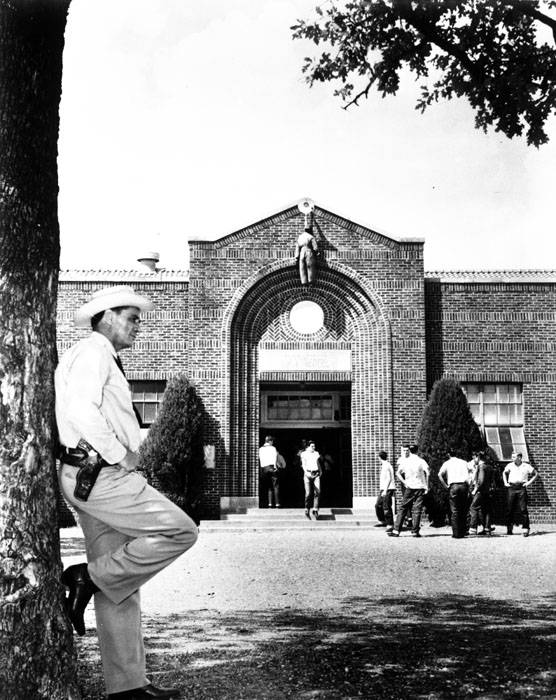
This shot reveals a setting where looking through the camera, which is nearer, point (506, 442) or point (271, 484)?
point (271, 484)

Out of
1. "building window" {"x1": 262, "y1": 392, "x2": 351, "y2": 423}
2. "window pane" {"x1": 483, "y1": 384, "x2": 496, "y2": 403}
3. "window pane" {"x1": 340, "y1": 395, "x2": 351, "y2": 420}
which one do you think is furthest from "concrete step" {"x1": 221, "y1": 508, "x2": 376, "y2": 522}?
"window pane" {"x1": 483, "y1": 384, "x2": 496, "y2": 403}

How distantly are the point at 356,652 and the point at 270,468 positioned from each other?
1583cm

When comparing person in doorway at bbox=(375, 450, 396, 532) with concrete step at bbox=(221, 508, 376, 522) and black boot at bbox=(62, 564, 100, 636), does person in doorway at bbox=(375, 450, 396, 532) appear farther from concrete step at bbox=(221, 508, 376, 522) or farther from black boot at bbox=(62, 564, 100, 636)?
black boot at bbox=(62, 564, 100, 636)

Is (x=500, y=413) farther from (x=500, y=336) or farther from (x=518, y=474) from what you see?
(x=518, y=474)

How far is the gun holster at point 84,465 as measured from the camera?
14.6 ft

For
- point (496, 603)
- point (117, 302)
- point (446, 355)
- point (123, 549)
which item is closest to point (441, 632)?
point (496, 603)

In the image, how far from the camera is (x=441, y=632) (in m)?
6.94

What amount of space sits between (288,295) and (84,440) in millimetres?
19016

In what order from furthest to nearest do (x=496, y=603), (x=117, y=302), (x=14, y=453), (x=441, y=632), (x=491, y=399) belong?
(x=491, y=399) → (x=496, y=603) → (x=441, y=632) → (x=117, y=302) → (x=14, y=453)

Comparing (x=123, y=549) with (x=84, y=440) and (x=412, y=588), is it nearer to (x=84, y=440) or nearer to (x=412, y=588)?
(x=84, y=440)

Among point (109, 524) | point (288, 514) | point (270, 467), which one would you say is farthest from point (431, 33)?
point (270, 467)

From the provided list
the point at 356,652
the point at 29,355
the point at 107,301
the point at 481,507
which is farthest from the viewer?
the point at 481,507

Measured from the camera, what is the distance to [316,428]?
78.4 ft

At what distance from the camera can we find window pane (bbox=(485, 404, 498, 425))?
22.8 meters
